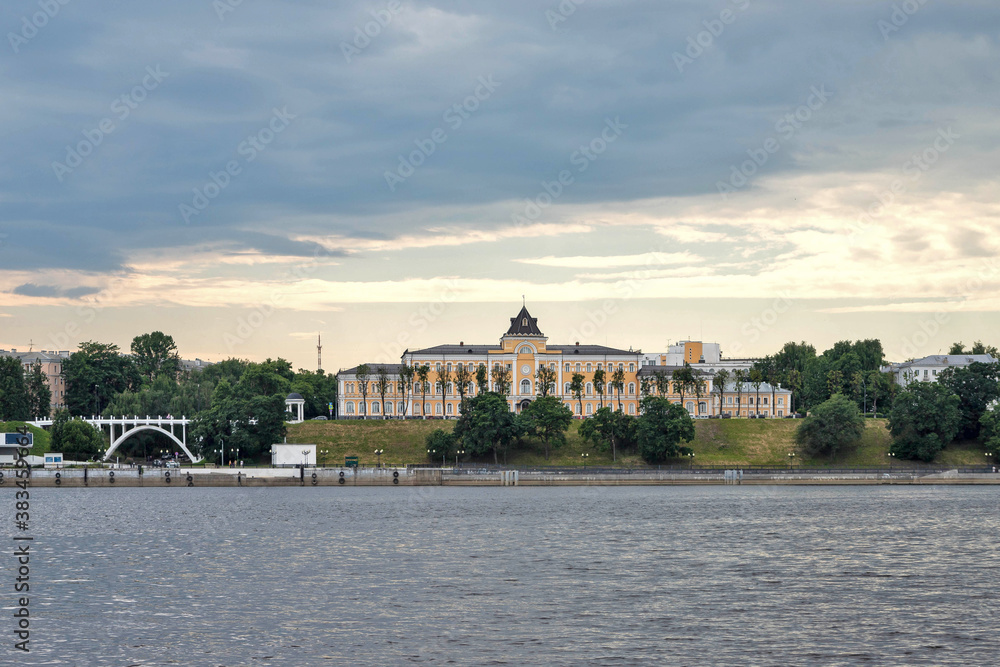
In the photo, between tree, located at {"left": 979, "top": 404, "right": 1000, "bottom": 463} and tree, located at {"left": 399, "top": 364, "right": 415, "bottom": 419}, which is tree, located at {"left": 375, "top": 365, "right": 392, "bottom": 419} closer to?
tree, located at {"left": 399, "top": 364, "right": 415, "bottom": 419}

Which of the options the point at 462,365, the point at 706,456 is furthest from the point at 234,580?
the point at 462,365

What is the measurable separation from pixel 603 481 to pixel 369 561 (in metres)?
72.4

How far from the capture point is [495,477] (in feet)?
426

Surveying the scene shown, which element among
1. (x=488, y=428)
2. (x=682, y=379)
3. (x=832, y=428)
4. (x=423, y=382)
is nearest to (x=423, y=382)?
(x=423, y=382)

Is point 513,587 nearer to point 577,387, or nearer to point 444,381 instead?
point 577,387

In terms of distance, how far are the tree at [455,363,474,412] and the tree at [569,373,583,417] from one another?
1720 cm

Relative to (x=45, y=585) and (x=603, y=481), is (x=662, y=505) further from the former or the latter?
(x=45, y=585)

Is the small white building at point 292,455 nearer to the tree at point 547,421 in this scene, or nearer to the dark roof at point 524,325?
the tree at point 547,421

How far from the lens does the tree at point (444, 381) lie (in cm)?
18575

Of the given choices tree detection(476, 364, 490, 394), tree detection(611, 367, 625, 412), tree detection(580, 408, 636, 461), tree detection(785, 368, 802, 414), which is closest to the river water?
tree detection(580, 408, 636, 461)

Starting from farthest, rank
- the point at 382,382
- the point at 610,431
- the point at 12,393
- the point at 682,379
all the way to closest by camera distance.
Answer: the point at 382,382 → the point at 682,379 → the point at 12,393 → the point at 610,431

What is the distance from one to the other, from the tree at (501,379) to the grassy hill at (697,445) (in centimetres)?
2161

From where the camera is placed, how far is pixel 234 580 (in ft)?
170

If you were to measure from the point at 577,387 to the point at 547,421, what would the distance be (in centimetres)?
3717
